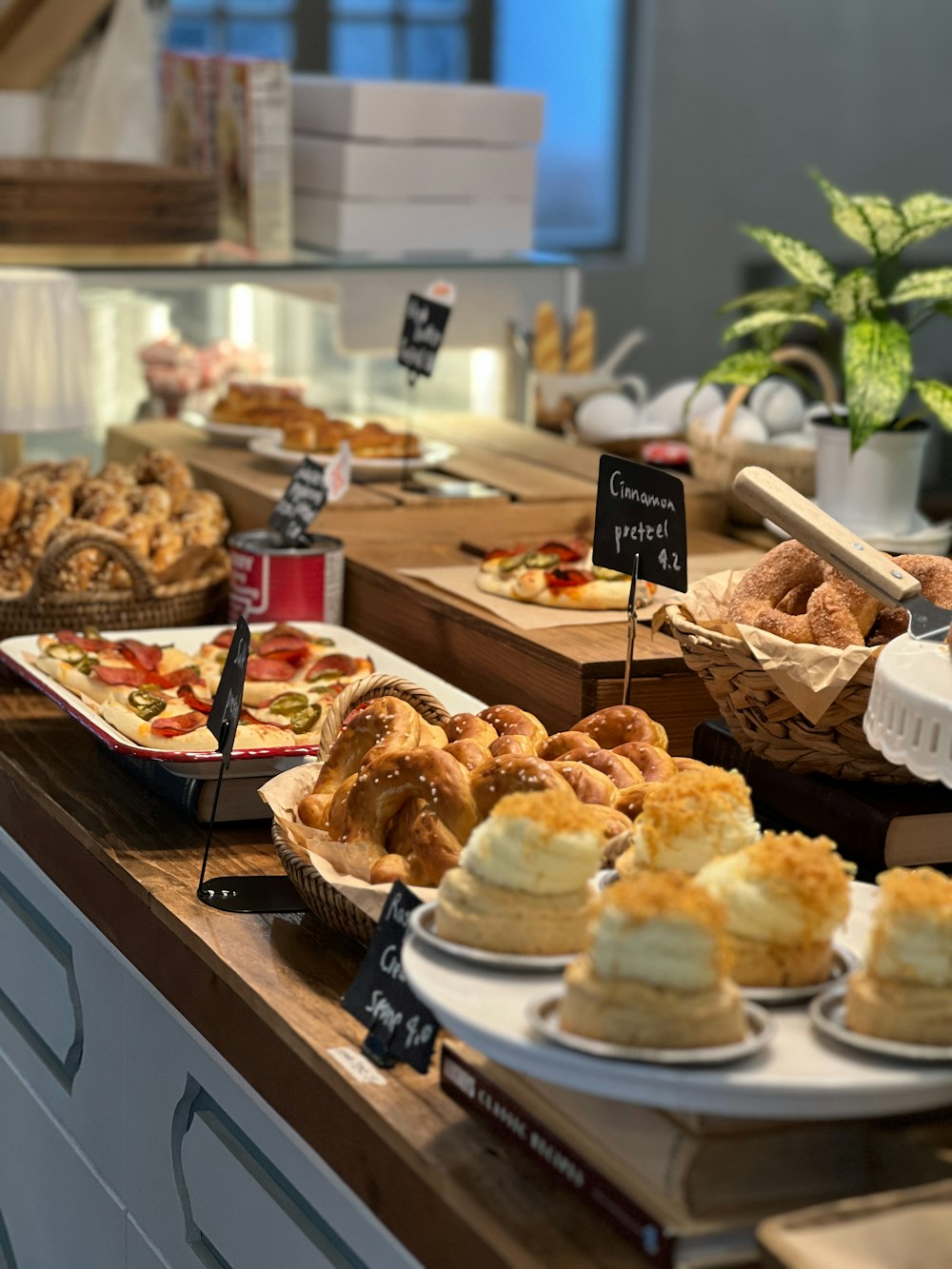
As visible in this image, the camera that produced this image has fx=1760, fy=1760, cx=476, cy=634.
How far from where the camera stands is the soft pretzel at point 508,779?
4.35 ft

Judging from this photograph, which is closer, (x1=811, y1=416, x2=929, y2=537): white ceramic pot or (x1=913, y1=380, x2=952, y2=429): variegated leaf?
(x1=913, y1=380, x2=952, y2=429): variegated leaf

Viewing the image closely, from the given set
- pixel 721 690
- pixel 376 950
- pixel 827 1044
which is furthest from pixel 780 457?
pixel 827 1044

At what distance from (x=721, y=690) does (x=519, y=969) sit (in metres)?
0.57

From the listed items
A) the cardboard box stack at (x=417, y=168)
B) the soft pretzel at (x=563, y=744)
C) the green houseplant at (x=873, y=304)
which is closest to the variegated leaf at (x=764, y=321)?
the green houseplant at (x=873, y=304)

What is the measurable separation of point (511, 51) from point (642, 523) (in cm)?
569

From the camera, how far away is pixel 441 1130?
117 centimetres

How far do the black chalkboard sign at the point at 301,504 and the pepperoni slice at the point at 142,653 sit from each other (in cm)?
30

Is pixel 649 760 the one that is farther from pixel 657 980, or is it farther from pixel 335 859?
pixel 657 980

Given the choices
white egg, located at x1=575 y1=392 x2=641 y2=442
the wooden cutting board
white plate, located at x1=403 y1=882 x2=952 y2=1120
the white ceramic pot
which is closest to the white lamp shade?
the wooden cutting board

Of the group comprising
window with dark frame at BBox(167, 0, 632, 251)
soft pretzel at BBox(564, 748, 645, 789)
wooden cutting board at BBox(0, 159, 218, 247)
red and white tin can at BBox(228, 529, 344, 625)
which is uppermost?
window with dark frame at BBox(167, 0, 632, 251)

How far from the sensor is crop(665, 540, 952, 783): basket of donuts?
1.48 metres

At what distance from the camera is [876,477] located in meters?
2.31

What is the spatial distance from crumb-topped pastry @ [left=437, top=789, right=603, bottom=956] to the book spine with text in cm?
12

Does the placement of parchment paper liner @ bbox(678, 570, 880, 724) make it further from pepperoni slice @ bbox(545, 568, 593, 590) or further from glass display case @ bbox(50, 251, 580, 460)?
glass display case @ bbox(50, 251, 580, 460)
